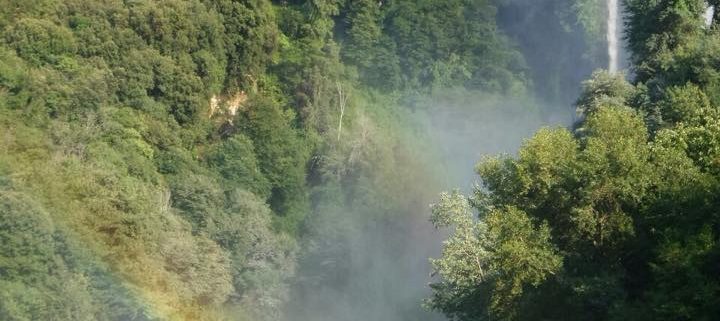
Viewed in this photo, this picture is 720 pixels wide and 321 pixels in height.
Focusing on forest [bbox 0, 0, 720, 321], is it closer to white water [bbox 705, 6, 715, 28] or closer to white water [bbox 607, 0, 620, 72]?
white water [bbox 705, 6, 715, 28]

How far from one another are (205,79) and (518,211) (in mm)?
40213

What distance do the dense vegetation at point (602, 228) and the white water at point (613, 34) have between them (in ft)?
233

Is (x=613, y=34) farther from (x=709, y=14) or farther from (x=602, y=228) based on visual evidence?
(x=602, y=228)

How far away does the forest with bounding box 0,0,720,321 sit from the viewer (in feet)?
136

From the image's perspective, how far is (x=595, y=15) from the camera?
12206 centimetres

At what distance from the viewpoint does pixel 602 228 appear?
1623 inches

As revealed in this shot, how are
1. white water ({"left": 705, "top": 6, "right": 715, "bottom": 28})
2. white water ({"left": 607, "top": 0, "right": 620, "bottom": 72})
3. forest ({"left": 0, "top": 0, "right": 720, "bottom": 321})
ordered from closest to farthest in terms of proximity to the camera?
forest ({"left": 0, "top": 0, "right": 720, "bottom": 321}) < white water ({"left": 705, "top": 6, "right": 715, "bottom": 28}) < white water ({"left": 607, "top": 0, "right": 620, "bottom": 72})

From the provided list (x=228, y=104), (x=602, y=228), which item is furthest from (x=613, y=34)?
(x=602, y=228)

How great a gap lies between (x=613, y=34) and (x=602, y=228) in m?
82.5

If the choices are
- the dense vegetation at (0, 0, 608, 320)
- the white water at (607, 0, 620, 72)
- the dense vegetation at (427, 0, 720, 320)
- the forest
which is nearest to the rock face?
the dense vegetation at (0, 0, 608, 320)

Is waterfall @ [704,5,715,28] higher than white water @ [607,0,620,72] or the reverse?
higher

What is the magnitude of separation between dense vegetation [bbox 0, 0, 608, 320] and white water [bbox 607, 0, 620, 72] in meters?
14.5

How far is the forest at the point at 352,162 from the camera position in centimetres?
4144

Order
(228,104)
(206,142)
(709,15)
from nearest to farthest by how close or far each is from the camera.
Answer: (709,15)
(206,142)
(228,104)
